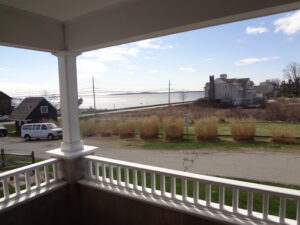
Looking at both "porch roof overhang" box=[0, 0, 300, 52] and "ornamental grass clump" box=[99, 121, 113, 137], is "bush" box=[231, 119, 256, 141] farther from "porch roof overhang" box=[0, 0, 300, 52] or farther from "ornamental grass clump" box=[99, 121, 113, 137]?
"ornamental grass clump" box=[99, 121, 113, 137]

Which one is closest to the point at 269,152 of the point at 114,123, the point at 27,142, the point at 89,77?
the point at 114,123

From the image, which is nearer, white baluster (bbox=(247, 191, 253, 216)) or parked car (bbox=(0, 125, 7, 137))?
white baluster (bbox=(247, 191, 253, 216))

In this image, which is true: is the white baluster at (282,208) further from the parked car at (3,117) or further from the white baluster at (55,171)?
the parked car at (3,117)

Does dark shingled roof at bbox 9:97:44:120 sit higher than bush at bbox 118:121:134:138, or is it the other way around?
dark shingled roof at bbox 9:97:44:120

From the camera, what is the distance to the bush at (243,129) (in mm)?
2606

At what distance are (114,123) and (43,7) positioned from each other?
2.06m

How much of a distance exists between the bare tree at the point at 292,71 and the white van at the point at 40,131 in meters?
2.92

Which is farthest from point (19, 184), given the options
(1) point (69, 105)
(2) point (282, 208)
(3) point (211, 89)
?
(3) point (211, 89)

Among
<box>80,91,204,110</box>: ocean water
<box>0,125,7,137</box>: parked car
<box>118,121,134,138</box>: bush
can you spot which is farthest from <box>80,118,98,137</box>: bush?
<box>0,125,7,137</box>: parked car

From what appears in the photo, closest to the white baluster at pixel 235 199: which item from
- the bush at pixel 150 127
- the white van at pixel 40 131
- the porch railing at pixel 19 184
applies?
the porch railing at pixel 19 184

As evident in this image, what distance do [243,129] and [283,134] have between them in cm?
46

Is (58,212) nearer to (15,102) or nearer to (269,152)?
(15,102)

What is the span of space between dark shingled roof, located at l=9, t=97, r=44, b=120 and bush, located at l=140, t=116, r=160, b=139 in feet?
5.22

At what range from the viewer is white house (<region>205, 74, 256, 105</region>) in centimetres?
240
